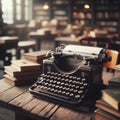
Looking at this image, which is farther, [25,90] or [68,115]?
[25,90]

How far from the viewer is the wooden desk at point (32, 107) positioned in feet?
4.13

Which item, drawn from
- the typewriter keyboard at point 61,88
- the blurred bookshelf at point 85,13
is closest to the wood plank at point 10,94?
the typewriter keyboard at point 61,88

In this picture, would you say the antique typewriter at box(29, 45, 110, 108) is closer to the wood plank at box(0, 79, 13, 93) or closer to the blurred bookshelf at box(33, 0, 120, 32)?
the wood plank at box(0, 79, 13, 93)

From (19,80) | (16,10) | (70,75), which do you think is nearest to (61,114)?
(70,75)

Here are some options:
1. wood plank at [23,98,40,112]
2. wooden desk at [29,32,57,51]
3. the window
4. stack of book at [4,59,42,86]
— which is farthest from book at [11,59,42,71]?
the window

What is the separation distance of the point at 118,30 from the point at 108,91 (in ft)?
27.5

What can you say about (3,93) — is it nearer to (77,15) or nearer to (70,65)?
(70,65)

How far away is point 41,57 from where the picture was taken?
78.4 inches

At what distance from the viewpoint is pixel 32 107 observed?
1350mm

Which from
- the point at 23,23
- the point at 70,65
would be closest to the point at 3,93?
the point at 70,65

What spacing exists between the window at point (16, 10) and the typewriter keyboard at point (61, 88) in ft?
28.5

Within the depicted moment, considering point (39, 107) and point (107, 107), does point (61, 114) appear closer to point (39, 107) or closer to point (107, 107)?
point (39, 107)

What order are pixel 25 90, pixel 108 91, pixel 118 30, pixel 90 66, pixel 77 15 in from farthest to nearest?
pixel 77 15
pixel 118 30
pixel 25 90
pixel 90 66
pixel 108 91

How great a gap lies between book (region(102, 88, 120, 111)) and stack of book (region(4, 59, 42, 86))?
75 centimetres
